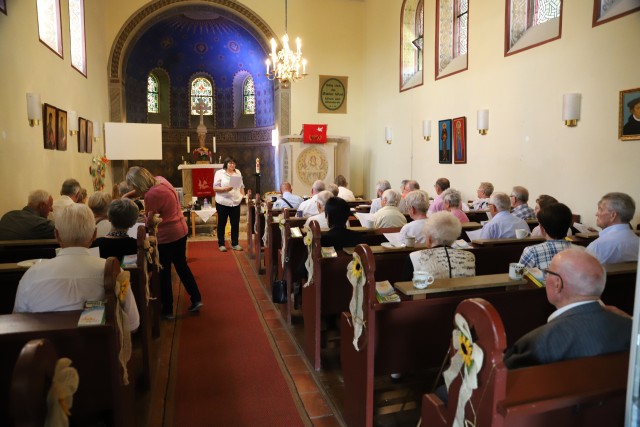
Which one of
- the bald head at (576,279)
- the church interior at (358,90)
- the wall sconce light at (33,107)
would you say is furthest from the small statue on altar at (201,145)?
the bald head at (576,279)

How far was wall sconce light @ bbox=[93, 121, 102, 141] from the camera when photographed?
9.09 metres

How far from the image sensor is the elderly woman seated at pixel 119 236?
3385 mm

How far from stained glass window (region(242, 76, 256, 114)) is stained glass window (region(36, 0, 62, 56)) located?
26.6ft

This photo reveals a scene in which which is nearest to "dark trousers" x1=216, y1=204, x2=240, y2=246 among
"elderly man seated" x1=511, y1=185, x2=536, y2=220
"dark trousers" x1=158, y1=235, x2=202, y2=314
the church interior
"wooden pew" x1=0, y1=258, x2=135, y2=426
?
the church interior

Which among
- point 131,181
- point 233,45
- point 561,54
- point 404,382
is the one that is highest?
point 233,45

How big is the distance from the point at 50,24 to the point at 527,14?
263 inches

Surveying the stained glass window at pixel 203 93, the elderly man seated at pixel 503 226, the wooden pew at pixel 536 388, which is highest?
the stained glass window at pixel 203 93

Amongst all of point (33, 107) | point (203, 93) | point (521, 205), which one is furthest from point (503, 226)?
point (203, 93)

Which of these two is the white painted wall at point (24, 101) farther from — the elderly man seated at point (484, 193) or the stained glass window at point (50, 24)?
the elderly man seated at point (484, 193)

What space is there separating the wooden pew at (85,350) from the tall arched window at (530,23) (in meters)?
6.01

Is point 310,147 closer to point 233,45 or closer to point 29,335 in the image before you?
point 233,45

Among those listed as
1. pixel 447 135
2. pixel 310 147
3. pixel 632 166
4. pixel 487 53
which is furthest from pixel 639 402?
pixel 310 147

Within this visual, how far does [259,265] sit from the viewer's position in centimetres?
630

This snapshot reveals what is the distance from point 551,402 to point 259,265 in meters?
5.17
